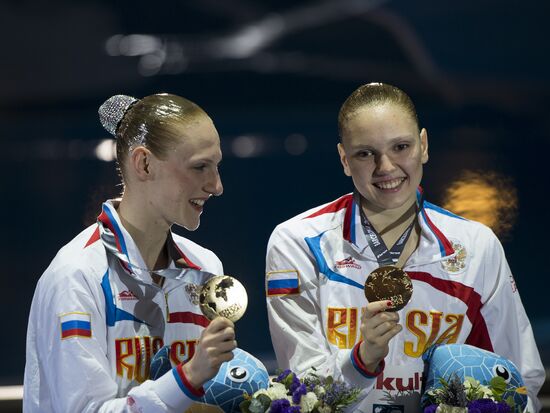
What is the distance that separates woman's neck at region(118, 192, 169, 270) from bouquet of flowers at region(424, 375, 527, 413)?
1.04 meters

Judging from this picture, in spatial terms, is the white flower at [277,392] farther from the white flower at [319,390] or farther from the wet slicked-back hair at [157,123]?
the wet slicked-back hair at [157,123]

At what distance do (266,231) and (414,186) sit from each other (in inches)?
144

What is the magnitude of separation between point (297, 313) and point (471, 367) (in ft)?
2.08

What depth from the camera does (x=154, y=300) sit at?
399 centimetres

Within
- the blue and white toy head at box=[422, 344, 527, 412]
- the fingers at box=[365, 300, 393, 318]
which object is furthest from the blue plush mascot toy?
the blue and white toy head at box=[422, 344, 527, 412]

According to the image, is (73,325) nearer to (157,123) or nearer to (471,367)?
(157,123)

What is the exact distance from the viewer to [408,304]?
4.16 m

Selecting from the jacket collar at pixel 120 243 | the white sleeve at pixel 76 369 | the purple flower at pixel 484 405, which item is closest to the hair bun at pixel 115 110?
the jacket collar at pixel 120 243

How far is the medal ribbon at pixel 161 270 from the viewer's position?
390 cm

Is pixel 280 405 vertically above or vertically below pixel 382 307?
below

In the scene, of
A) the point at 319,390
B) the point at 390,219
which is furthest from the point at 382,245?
the point at 319,390

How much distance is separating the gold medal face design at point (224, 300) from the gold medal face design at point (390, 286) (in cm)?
43

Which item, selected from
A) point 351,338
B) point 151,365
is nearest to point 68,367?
point 151,365

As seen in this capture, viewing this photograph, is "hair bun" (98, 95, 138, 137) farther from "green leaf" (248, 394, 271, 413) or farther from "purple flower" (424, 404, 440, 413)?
"purple flower" (424, 404, 440, 413)
